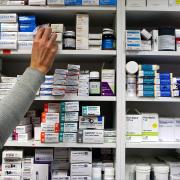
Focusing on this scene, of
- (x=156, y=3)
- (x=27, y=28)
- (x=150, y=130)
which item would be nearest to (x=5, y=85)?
(x=27, y=28)

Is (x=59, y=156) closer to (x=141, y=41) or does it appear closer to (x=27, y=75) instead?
(x=141, y=41)

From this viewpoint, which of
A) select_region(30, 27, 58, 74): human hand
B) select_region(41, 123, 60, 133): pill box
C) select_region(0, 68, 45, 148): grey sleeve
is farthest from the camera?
select_region(41, 123, 60, 133): pill box

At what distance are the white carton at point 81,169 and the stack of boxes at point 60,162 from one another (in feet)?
0.18

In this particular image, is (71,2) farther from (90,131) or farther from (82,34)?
(90,131)

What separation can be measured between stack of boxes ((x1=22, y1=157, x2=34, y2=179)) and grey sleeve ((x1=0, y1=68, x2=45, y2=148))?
0.97 m

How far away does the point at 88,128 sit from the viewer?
1396 millimetres

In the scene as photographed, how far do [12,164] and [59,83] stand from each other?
0.52 m

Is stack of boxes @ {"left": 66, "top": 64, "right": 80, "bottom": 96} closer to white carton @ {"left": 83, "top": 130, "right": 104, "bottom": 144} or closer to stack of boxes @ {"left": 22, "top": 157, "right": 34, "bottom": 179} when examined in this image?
white carton @ {"left": 83, "top": 130, "right": 104, "bottom": 144}

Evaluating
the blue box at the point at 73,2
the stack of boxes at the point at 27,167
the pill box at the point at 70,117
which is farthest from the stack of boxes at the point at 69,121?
the blue box at the point at 73,2

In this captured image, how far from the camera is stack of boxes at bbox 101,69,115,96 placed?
1421 mm

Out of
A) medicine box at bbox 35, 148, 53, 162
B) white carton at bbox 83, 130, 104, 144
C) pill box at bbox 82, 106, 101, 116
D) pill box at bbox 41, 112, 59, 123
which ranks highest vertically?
pill box at bbox 82, 106, 101, 116

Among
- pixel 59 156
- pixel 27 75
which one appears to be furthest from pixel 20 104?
pixel 59 156

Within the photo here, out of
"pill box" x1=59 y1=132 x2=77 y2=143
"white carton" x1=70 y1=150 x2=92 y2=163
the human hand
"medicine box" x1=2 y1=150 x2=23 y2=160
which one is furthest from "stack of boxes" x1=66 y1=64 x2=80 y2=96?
the human hand

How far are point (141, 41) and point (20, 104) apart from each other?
41.3 inches
